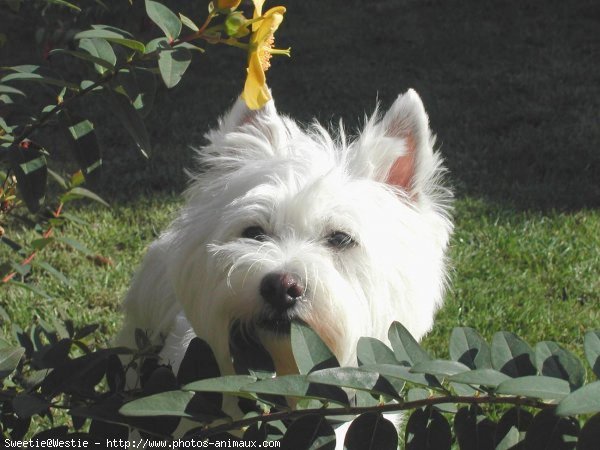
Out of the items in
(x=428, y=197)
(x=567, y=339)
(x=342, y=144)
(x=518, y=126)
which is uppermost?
(x=342, y=144)

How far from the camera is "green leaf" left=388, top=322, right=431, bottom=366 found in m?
1.32

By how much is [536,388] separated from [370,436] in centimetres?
30

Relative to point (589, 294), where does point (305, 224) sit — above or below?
above

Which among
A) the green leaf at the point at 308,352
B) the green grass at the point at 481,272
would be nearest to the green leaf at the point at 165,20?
the green leaf at the point at 308,352

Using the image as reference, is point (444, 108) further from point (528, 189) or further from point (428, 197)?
point (428, 197)

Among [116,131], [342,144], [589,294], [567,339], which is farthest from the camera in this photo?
[116,131]

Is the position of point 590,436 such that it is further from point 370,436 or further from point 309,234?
point 309,234

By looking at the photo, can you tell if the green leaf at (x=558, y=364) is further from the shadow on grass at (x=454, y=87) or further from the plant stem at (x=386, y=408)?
the shadow on grass at (x=454, y=87)

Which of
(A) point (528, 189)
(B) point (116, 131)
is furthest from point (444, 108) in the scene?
(B) point (116, 131)

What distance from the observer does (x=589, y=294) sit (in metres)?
4.19

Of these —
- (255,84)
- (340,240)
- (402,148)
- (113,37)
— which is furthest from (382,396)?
(402,148)

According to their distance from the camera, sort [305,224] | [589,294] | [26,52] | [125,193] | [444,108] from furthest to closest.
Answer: [26,52] → [444,108] → [125,193] → [589,294] → [305,224]

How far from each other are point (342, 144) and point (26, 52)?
21.8ft

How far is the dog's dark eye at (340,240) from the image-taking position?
7.49ft
